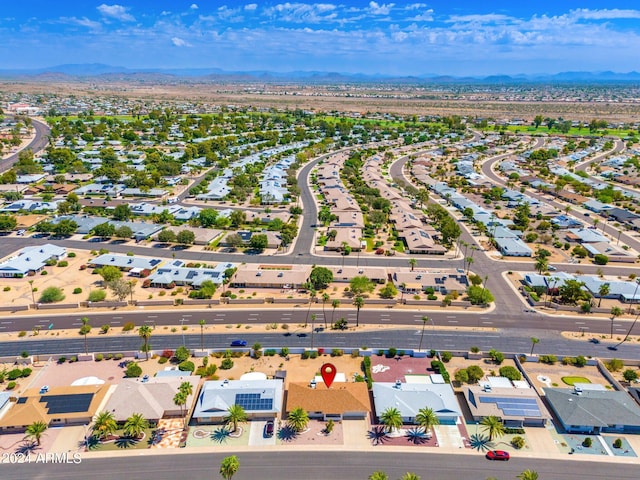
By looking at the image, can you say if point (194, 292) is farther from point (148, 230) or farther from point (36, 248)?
point (36, 248)

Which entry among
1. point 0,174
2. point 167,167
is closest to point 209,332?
point 167,167

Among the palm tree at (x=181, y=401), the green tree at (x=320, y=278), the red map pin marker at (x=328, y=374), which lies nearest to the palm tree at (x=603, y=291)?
the green tree at (x=320, y=278)

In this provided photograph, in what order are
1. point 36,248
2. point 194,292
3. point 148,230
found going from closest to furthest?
1. point 194,292
2. point 36,248
3. point 148,230

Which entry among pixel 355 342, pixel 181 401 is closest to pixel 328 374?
pixel 355 342

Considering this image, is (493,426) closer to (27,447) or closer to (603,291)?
(603,291)

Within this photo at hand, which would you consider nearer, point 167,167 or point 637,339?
point 637,339

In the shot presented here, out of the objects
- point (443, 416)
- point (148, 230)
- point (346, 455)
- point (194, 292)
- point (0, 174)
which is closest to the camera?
point (346, 455)

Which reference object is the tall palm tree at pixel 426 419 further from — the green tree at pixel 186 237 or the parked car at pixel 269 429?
the green tree at pixel 186 237

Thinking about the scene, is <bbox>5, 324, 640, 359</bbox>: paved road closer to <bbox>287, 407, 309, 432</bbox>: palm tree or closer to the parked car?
the parked car
